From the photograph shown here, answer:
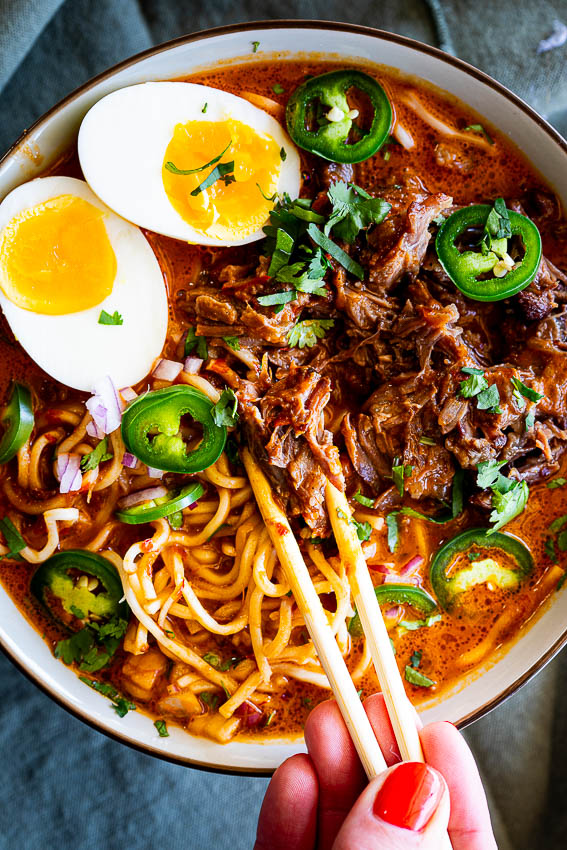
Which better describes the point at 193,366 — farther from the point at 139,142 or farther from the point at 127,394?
the point at 139,142

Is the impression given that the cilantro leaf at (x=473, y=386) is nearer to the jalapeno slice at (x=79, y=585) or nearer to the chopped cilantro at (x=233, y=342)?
the chopped cilantro at (x=233, y=342)

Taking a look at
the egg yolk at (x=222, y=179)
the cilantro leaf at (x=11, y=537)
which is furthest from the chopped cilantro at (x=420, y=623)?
the egg yolk at (x=222, y=179)

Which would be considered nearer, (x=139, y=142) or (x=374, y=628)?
(x=374, y=628)

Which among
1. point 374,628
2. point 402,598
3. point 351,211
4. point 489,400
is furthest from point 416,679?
point 351,211

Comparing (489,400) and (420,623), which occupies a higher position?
(489,400)

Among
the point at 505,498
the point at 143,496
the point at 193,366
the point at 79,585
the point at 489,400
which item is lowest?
the point at 79,585

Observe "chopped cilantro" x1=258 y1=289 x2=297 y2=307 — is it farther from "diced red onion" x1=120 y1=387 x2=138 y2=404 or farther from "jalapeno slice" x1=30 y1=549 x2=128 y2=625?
"jalapeno slice" x1=30 y1=549 x2=128 y2=625

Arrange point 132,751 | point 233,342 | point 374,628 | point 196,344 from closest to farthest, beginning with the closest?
point 374,628, point 233,342, point 196,344, point 132,751
